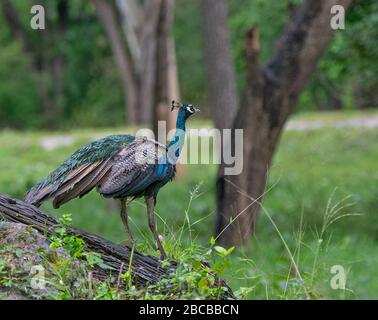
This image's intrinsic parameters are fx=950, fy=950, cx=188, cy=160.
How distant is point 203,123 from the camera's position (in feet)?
84.8

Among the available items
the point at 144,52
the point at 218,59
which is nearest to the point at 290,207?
the point at 218,59

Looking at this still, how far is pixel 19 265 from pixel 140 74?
726 inches

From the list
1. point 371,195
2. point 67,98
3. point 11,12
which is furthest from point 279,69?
point 67,98

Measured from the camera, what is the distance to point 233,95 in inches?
521

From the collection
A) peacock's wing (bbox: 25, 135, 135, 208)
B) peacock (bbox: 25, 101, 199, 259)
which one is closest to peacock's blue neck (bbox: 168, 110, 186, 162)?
peacock (bbox: 25, 101, 199, 259)

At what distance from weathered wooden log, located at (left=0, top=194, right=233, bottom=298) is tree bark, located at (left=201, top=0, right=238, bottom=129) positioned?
25.4 ft

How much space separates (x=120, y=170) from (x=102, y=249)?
0.57m

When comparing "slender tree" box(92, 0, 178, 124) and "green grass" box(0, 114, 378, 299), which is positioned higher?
"slender tree" box(92, 0, 178, 124)

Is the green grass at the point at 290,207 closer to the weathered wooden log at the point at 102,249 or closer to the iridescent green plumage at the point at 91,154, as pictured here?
the weathered wooden log at the point at 102,249

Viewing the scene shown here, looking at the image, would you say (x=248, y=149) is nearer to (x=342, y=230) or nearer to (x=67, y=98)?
(x=342, y=230)

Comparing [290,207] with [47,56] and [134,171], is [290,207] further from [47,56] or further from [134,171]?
[47,56]

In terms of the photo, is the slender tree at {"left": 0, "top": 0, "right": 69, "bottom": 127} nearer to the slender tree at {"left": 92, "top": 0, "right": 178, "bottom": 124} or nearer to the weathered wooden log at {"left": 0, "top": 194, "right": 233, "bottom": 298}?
the slender tree at {"left": 92, "top": 0, "right": 178, "bottom": 124}

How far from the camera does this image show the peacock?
4.85 m

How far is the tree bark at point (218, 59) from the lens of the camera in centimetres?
1309
